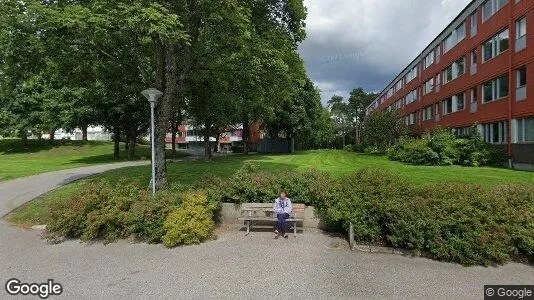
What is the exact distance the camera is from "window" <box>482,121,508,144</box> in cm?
2477

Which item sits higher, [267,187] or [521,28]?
[521,28]

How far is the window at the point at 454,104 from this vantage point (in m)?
32.4

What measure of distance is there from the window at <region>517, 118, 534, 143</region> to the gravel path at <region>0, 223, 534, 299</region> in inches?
700

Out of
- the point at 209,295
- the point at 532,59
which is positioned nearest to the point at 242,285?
the point at 209,295

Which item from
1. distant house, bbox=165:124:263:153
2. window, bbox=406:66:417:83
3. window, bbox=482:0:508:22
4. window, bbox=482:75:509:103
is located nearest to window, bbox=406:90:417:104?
window, bbox=406:66:417:83

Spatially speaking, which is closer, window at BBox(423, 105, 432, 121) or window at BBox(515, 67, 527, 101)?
window at BBox(515, 67, 527, 101)

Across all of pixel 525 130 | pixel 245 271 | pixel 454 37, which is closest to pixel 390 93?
pixel 454 37

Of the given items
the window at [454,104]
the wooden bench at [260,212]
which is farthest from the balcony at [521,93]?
the wooden bench at [260,212]

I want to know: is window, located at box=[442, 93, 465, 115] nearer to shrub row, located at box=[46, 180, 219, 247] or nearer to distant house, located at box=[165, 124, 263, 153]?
shrub row, located at box=[46, 180, 219, 247]

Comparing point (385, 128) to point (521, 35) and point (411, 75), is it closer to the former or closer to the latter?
point (411, 75)

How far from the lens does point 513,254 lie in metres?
7.73

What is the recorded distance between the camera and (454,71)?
3397 cm

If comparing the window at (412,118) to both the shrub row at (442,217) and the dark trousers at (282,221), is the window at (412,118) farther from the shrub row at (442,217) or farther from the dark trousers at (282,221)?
the dark trousers at (282,221)

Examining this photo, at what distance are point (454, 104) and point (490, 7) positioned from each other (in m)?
9.61
